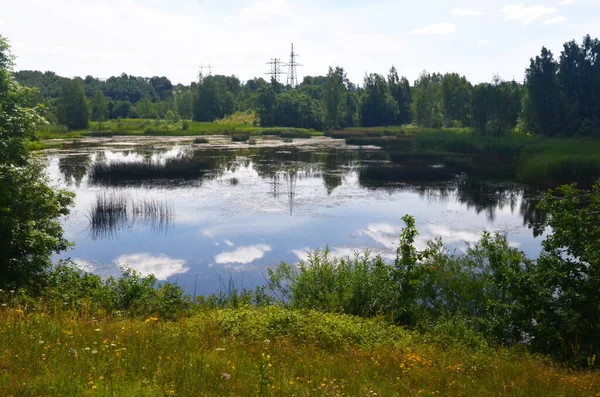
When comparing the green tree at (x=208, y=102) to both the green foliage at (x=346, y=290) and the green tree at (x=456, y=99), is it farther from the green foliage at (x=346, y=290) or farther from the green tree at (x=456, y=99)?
the green foliage at (x=346, y=290)

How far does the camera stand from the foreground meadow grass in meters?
6.86

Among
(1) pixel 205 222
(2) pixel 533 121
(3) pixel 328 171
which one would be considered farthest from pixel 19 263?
(2) pixel 533 121

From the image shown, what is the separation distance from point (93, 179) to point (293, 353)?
3348cm

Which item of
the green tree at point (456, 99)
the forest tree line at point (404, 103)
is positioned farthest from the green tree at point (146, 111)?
the green tree at point (456, 99)

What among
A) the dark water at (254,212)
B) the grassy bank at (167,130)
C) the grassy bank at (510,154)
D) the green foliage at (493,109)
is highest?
the green foliage at (493,109)

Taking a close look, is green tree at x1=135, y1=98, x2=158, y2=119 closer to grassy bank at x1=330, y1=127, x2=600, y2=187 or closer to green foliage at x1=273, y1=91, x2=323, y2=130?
green foliage at x1=273, y1=91, x2=323, y2=130

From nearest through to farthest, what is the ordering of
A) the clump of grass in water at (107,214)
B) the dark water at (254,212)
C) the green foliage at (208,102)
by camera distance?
1. the dark water at (254,212)
2. the clump of grass in water at (107,214)
3. the green foliage at (208,102)

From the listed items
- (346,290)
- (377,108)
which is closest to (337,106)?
(377,108)

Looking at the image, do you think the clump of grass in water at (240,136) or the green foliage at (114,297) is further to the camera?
the clump of grass in water at (240,136)

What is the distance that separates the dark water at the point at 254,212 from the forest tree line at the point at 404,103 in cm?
746

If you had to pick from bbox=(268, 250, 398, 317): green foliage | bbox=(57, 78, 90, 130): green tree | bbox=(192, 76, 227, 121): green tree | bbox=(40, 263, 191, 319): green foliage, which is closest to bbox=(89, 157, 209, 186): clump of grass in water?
bbox=(40, 263, 191, 319): green foliage

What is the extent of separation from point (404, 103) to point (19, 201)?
105262 mm

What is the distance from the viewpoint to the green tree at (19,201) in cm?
1444

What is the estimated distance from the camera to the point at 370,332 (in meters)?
12.1
